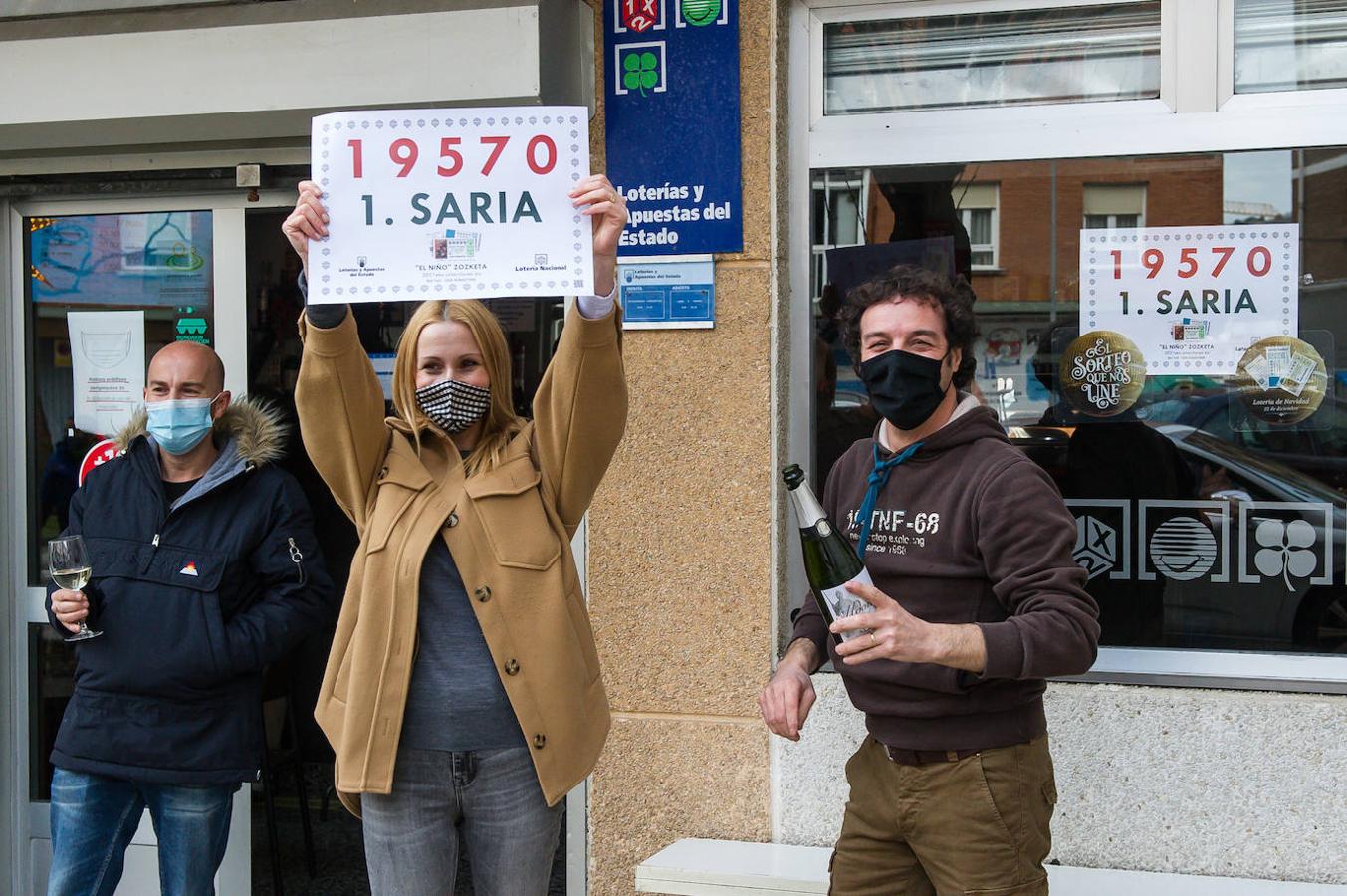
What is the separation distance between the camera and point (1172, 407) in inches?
161

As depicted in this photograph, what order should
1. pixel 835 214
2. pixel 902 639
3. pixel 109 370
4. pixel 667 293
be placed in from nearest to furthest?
pixel 902 639, pixel 667 293, pixel 835 214, pixel 109 370

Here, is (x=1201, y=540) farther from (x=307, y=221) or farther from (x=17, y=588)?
(x=17, y=588)

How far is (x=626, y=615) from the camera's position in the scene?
425 centimetres

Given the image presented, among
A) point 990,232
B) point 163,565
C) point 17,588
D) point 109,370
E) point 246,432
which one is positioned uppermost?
point 990,232

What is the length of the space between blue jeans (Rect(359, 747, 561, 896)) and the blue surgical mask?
60.1 inches

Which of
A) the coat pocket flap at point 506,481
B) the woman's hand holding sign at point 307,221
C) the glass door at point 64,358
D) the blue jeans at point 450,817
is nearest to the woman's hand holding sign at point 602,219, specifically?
the coat pocket flap at point 506,481

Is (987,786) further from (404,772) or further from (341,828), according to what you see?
(341,828)

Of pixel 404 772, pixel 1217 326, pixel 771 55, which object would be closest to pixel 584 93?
pixel 771 55

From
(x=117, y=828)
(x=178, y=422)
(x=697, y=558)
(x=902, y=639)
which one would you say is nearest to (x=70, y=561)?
(x=178, y=422)

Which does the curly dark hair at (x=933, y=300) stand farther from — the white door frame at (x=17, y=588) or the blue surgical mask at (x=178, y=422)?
the white door frame at (x=17, y=588)

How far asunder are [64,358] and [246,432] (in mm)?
1496

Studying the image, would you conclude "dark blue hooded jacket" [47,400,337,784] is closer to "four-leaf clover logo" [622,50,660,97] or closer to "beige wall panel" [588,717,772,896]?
"beige wall panel" [588,717,772,896]

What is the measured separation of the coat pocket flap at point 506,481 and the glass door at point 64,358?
246 cm

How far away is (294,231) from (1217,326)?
2.75m
